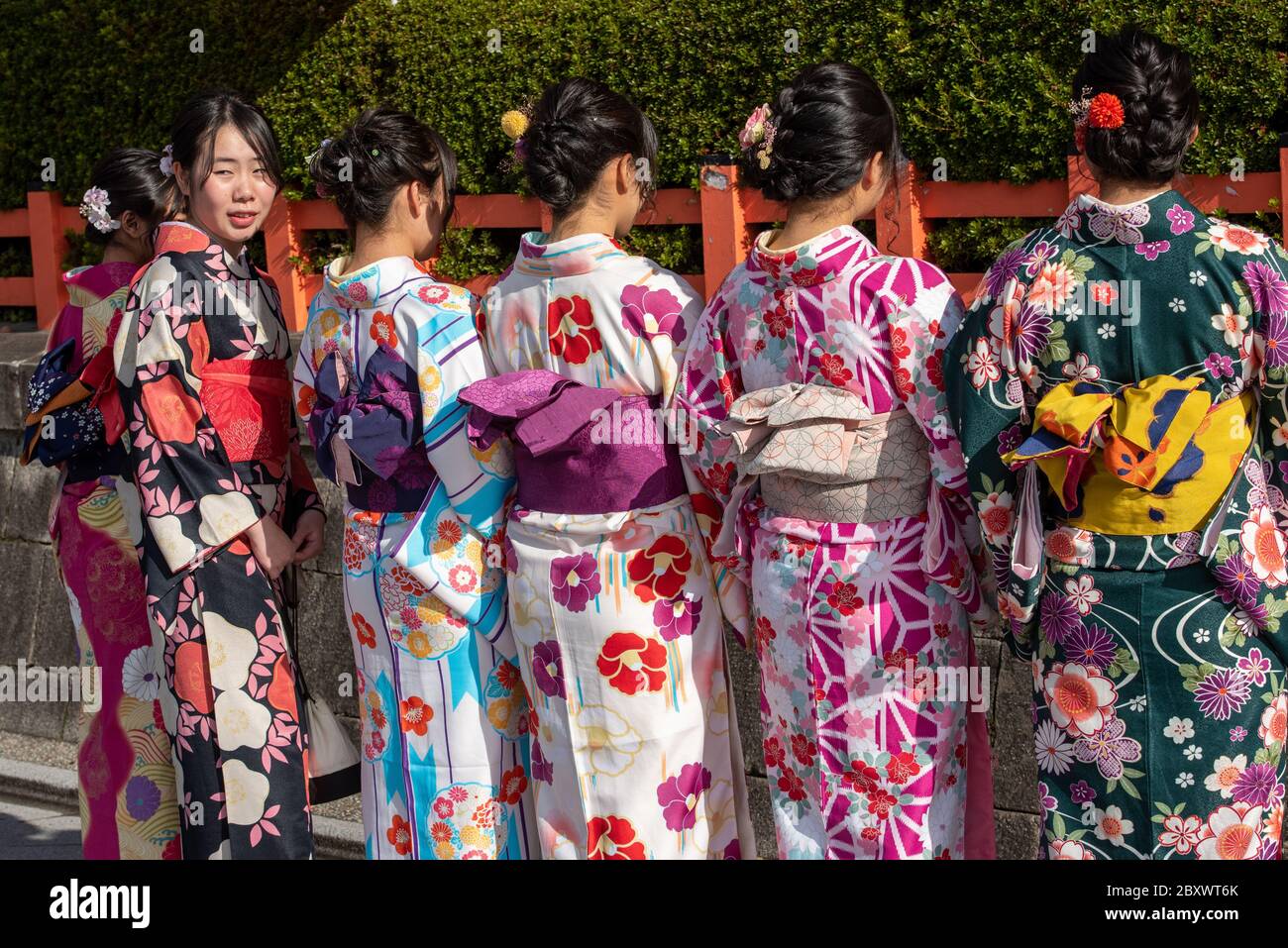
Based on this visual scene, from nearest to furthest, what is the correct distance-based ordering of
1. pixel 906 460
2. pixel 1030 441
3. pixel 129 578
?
pixel 1030 441, pixel 906 460, pixel 129 578

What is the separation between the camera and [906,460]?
3297 millimetres

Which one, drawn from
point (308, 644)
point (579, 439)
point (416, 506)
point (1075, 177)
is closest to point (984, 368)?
point (579, 439)

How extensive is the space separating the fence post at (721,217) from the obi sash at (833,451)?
2.67 m

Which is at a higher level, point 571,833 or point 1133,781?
point 1133,781

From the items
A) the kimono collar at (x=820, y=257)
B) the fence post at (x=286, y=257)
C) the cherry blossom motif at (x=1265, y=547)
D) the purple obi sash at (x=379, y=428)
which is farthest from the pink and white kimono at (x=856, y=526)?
the fence post at (x=286, y=257)

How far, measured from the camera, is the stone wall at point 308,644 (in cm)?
422

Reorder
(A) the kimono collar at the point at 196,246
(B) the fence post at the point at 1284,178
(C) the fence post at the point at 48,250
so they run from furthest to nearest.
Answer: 1. (C) the fence post at the point at 48,250
2. (B) the fence post at the point at 1284,178
3. (A) the kimono collar at the point at 196,246

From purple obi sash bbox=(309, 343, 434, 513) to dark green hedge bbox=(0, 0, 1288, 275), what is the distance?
8.72 feet

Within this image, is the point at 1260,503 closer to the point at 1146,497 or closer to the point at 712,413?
the point at 1146,497

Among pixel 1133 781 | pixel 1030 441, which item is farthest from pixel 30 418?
pixel 1133 781

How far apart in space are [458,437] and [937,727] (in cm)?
136

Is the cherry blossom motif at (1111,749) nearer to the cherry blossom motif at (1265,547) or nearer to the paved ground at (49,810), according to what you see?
the cherry blossom motif at (1265,547)

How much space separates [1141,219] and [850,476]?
0.82 metres
